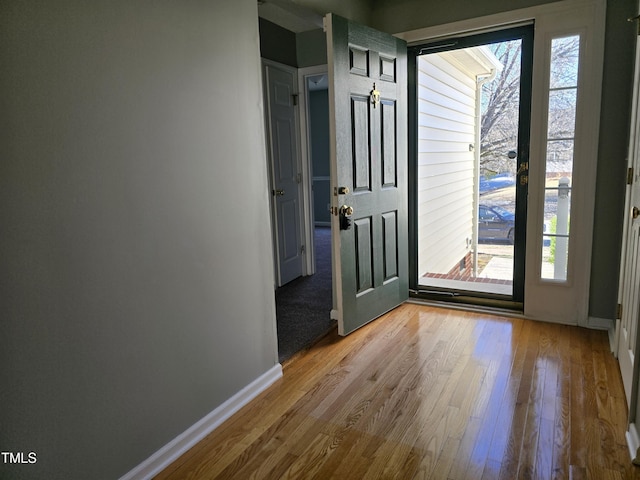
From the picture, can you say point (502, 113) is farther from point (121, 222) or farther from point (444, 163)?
point (121, 222)

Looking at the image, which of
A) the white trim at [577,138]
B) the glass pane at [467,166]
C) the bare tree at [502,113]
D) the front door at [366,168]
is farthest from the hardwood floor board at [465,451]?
the bare tree at [502,113]

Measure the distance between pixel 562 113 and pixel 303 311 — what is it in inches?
94.3

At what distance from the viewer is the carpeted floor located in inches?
122

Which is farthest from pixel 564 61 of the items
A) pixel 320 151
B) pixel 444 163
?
pixel 320 151

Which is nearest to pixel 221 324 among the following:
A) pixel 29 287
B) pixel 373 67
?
pixel 29 287

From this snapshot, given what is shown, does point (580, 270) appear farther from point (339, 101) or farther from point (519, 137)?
point (339, 101)

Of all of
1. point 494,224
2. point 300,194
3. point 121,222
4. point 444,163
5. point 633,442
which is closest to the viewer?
point 121,222

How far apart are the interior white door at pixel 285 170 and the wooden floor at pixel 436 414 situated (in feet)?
5.27

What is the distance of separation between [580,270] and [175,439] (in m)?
2.80

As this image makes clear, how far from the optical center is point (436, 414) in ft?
7.21

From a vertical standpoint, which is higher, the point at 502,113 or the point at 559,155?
the point at 502,113

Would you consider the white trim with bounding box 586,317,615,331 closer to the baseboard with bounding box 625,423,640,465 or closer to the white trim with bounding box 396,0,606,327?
the white trim with bounding box 396,0,606,327

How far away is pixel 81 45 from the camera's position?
4.95 ft

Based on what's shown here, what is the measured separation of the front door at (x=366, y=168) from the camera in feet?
9.60
